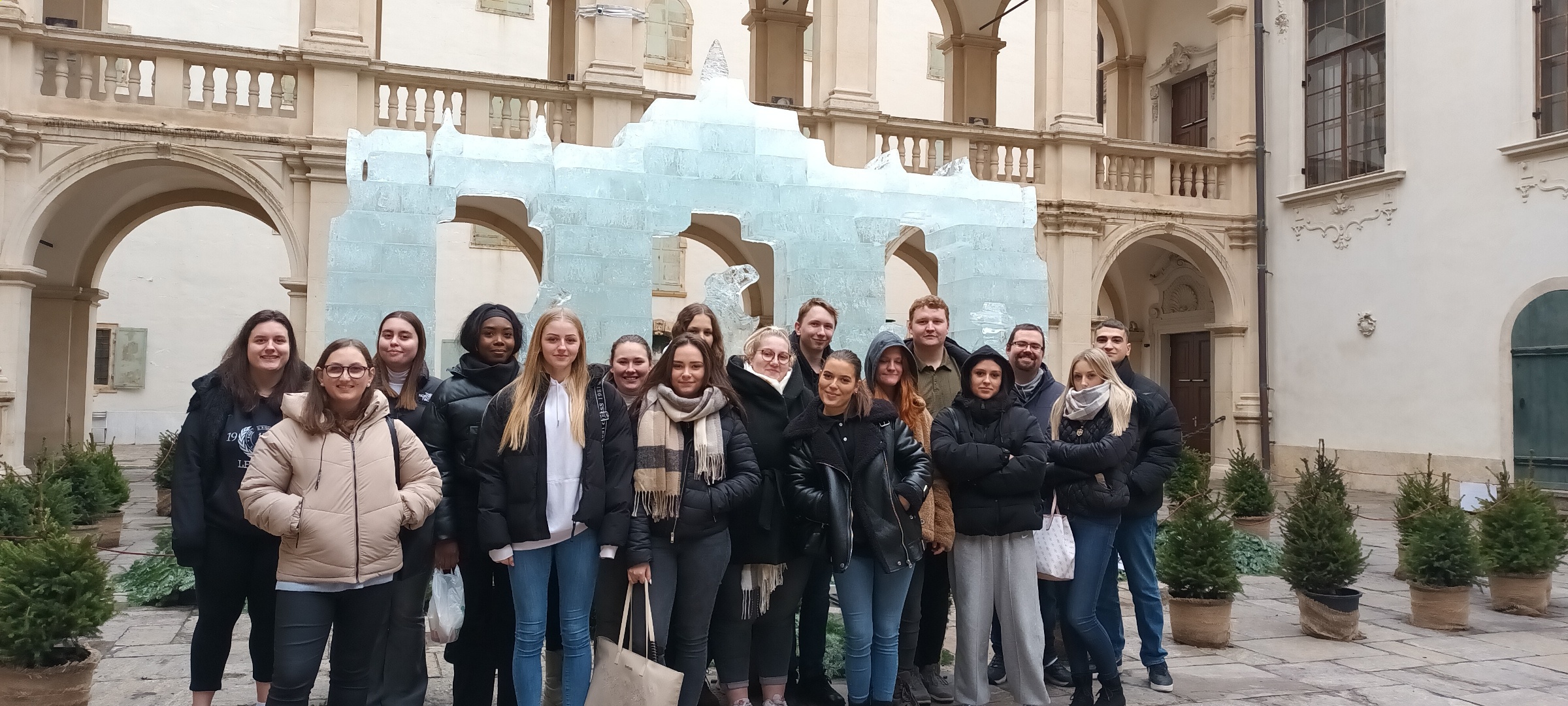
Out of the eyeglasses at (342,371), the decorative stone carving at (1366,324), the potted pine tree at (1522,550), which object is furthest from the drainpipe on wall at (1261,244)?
the eyeglasses at (342,371)

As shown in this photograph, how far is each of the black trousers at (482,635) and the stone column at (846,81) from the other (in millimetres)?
9337

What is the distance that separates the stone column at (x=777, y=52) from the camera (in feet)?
57.1

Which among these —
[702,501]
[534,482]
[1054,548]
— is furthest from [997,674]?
[534,482]

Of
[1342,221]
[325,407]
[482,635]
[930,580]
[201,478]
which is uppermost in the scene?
[1342,221]

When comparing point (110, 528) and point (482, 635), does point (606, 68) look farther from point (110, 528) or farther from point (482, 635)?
point (482, 635)

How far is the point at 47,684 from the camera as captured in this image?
4.47 m

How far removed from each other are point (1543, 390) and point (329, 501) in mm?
13743

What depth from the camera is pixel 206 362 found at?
70.4ft

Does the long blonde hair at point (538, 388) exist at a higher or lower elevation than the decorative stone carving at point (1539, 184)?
lower

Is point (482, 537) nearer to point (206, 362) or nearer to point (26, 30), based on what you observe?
point (26, 30)

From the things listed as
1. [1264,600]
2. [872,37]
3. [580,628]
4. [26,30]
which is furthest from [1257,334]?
[26,30]

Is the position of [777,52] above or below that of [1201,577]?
above

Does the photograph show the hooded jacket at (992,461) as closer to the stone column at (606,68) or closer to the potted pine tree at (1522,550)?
the potted pine tree at (1522,550)

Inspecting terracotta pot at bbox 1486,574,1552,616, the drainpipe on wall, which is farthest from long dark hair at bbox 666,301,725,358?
the drainpipe on wall
